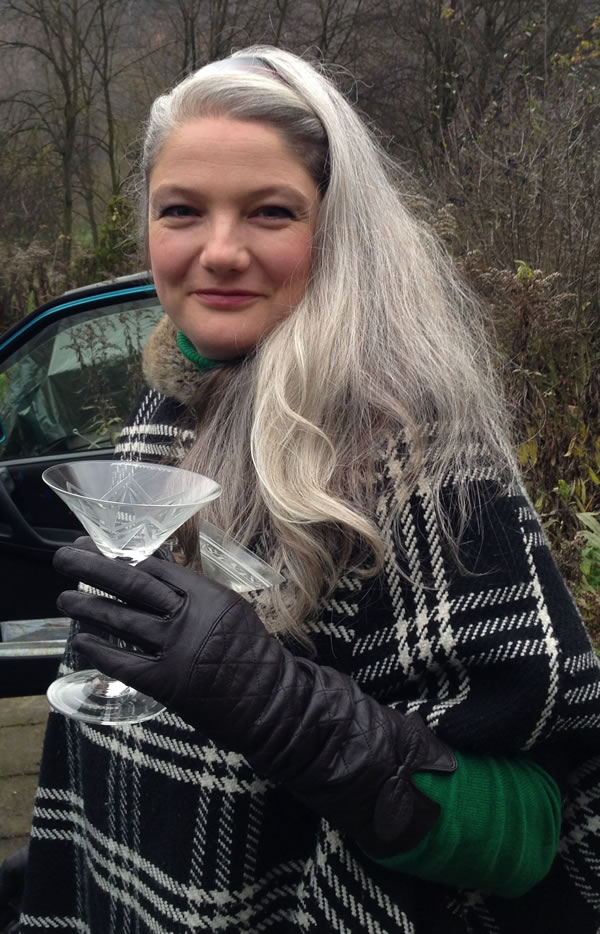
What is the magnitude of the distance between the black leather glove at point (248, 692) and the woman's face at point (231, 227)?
484mm

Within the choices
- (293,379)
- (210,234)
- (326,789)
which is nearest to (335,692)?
(326,789)

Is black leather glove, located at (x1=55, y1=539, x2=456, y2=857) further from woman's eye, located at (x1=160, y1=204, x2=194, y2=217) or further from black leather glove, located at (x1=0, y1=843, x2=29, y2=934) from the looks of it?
black leather glove, located at (x1=0, y1=843, x2=29, y2=934)

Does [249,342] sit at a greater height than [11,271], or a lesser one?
greater

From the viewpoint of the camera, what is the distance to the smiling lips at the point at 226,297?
5.08ft

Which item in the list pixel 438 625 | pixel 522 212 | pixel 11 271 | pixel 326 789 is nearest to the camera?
pixel 326 789

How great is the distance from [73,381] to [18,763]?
165cm

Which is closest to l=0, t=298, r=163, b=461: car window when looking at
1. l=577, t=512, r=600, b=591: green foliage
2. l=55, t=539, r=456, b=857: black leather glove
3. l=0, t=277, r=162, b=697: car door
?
l=0, t=277, r=162, b=697: car door

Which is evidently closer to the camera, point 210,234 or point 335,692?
point 335,692

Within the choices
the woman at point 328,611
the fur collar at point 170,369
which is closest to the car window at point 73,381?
the fur collar at point 170,369

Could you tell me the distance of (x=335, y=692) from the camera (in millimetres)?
1284

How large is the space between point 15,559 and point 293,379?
9.16ft

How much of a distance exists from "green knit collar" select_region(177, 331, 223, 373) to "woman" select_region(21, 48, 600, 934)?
1 cm

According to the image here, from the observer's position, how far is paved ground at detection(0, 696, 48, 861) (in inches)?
145

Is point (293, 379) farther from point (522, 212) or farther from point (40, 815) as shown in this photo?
point (522, 212)
